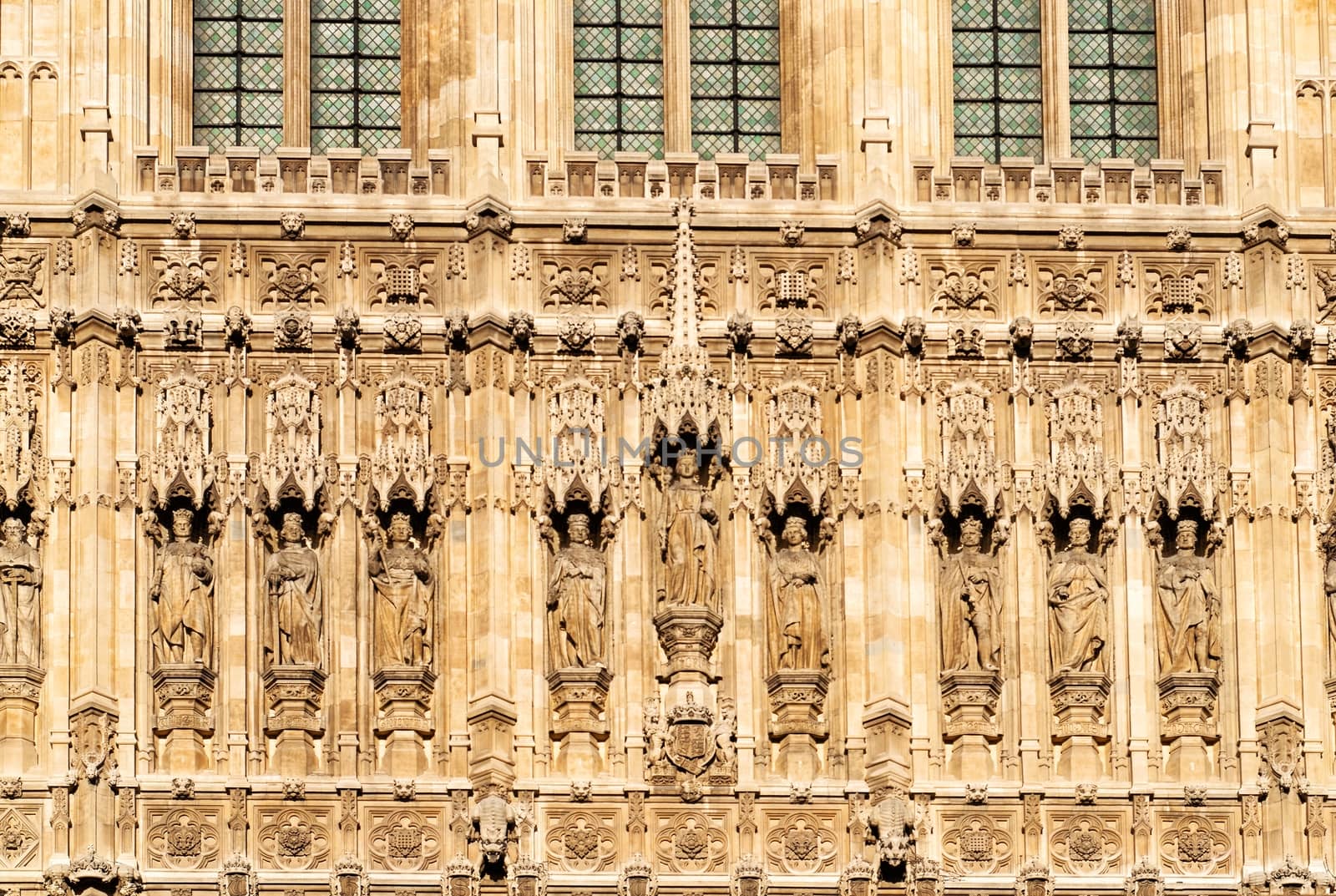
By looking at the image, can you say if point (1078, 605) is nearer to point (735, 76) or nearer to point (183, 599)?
point (735, 76)

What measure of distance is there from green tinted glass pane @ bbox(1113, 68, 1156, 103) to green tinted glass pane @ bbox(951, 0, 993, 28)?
1.32 meters

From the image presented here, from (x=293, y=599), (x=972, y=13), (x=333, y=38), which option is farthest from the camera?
(x=972, y=13)

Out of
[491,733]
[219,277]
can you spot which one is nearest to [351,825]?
[491,733]

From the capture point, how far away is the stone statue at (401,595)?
4172 centimetres

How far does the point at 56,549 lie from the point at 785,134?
25.8 feet

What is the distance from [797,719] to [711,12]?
7.19 m

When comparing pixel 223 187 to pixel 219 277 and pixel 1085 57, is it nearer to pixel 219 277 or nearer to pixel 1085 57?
pixel 219 277

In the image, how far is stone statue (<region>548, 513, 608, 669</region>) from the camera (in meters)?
41.7

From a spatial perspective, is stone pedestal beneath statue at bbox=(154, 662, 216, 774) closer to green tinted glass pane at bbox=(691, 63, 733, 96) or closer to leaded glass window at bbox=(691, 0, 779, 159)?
leaded glass window at bbox=(691, 0, 779, 159)

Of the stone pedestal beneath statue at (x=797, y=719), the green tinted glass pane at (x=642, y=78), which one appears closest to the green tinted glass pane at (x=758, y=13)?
the green tinted glass pane at (x=642, y=78)

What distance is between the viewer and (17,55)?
43.3 metres

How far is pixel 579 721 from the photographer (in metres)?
41.6

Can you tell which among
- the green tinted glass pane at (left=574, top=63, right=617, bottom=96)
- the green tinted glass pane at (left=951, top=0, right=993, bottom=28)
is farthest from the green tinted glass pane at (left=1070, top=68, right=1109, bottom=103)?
the green tinted glass pane at (left=574, top=63, right=617, bottom=96)

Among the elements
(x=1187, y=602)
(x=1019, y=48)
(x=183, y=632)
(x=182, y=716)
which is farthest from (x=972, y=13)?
(x=182, y=716)
